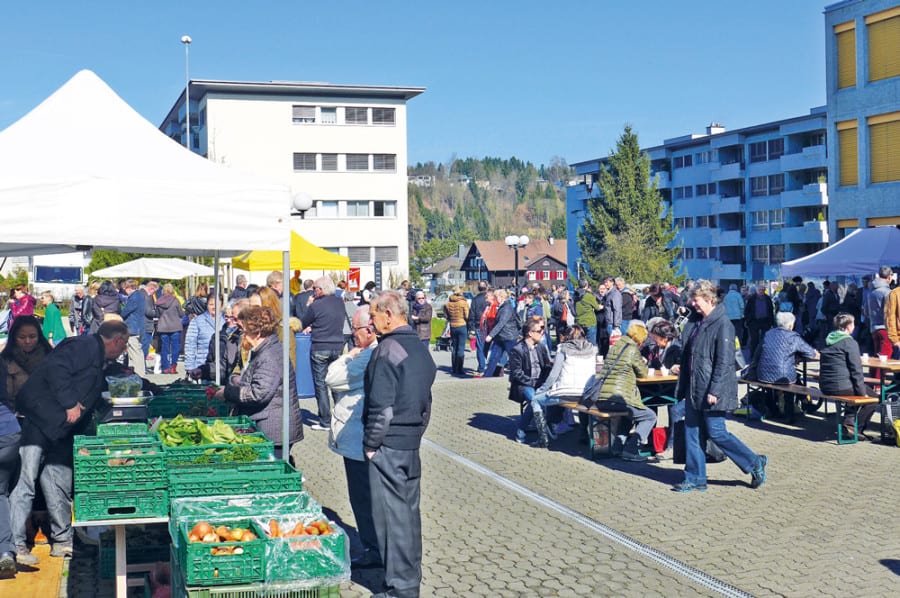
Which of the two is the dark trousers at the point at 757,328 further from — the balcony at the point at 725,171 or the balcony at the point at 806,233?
the balcony at the point at 725,171

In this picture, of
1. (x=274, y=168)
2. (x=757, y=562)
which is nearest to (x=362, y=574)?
(x=757, y=562)

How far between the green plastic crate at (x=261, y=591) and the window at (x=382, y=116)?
2340 inches

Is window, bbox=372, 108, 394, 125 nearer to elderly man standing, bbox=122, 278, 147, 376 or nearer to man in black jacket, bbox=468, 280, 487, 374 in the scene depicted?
elderly man standing, bbox=122, 278, 147, 376

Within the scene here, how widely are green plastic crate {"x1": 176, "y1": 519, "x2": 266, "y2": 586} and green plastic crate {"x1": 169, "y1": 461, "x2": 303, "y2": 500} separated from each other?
35.9 inches

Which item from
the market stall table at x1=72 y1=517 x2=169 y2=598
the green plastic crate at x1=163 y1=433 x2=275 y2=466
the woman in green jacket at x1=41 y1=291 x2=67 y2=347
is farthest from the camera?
the woman in green jacket at x1=41 y1=291 x2=67 y2=347

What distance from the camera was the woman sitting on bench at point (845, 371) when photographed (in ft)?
40.4

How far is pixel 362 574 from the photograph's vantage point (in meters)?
7.37

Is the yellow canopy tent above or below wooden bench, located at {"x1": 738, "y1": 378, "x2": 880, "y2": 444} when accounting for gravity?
above

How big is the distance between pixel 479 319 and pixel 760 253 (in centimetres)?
6578

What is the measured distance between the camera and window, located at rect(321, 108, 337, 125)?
63.2m

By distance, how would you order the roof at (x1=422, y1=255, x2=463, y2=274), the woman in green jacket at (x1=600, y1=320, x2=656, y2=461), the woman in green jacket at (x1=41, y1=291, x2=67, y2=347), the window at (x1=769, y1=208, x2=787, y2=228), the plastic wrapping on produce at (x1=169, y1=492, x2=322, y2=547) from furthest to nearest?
the roof at (x1=422, y1=255, x2=463, y2=274) < the window at (x1=769, y1=208, x2=787, y2=228) < the woman in green jacket at (x1=41, y1=291, x2=67, y2=347) < the woman in green jacket at (x1=600, y1=320, x2=656, y2=461) < the plastic wrapping on produce at (x1=169, y1=492, x2=322, y2=547)

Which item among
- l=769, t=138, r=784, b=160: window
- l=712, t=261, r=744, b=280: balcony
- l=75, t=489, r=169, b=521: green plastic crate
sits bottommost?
l=75, t=489, r=169, b=521: green plastic crate

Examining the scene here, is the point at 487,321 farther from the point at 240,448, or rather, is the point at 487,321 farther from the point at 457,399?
the point at 240,448

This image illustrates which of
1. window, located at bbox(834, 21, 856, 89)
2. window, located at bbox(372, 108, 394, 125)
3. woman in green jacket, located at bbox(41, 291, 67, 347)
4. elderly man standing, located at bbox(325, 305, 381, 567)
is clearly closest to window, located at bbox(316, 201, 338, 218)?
window, located at bbox(372, 108, 394, 125)
